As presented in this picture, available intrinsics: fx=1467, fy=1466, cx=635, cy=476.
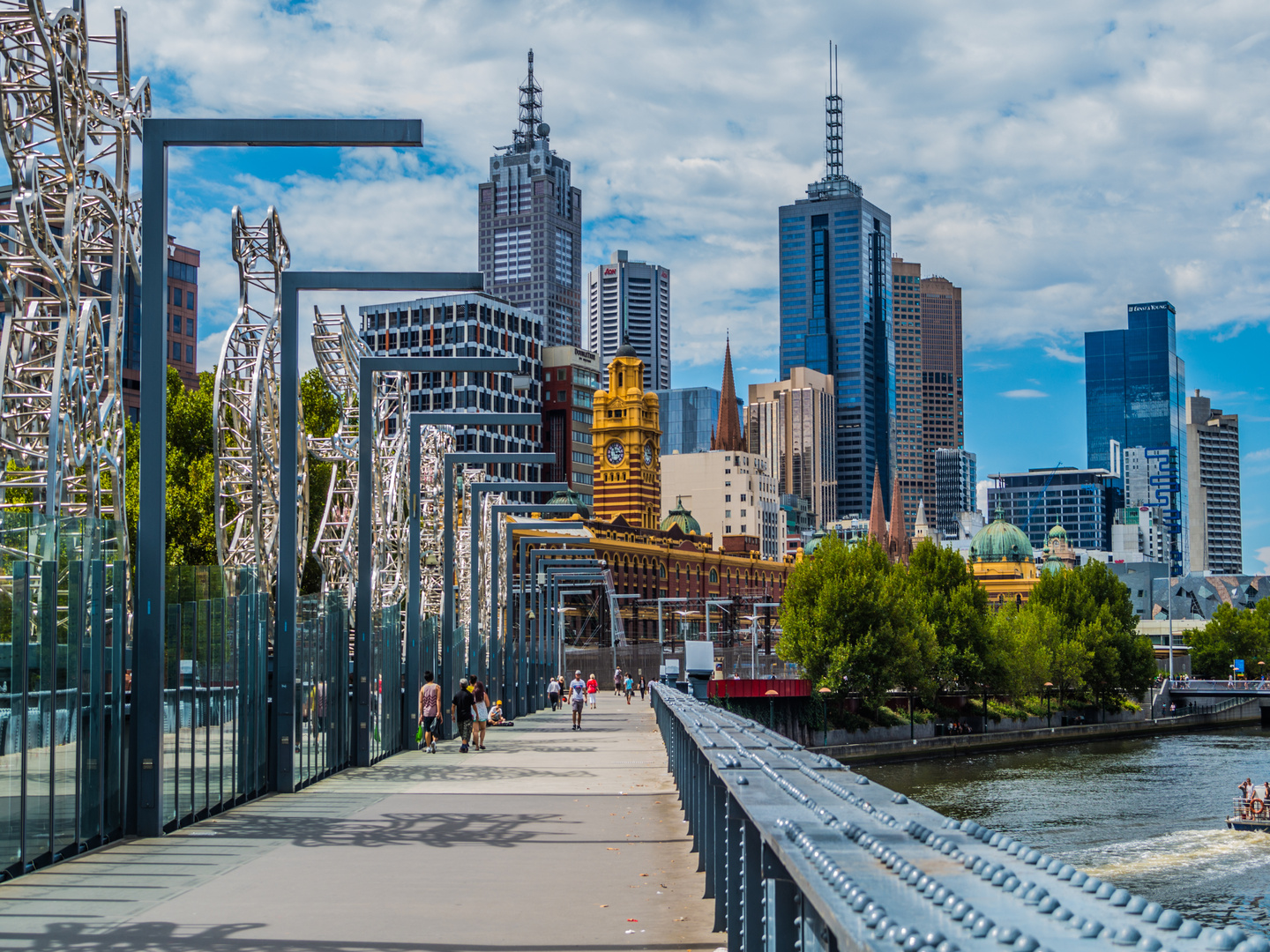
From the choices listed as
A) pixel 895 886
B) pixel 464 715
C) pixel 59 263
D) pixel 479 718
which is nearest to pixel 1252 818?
pixel 479 718

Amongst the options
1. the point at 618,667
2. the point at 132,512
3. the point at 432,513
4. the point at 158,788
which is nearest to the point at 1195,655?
the point at 618,667

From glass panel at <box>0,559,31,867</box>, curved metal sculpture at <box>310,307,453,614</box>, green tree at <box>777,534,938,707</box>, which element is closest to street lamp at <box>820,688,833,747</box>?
green tree at <box>777,534,938,707</box>

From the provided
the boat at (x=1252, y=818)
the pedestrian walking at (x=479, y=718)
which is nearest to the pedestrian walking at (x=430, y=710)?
the pedestrian walking at (x=479, y=718)

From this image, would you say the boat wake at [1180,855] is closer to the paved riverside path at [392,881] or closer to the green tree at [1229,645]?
the paved riverside path at [392,881]

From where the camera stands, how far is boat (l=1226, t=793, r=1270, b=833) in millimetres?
46281

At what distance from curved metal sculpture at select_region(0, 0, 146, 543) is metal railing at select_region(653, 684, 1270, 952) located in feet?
46.7

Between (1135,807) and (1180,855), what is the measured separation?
37.6ft

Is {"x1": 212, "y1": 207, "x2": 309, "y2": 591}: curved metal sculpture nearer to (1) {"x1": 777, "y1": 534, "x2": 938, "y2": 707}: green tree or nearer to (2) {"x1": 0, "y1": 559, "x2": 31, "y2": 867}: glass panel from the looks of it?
(2) {"x1": 0, "y1": 559, "x2": 31, "y2": 867}: glass panel

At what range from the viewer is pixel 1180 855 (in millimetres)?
41812

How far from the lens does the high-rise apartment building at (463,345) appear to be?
567 feet

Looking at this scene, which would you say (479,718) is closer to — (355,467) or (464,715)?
(464,715)

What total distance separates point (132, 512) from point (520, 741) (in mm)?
16792

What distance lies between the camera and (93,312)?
910 inches

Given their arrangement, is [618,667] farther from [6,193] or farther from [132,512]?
[6,193]
